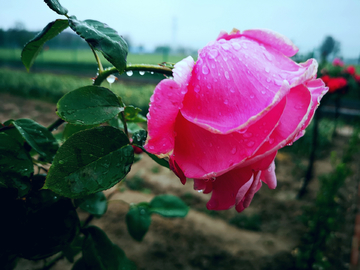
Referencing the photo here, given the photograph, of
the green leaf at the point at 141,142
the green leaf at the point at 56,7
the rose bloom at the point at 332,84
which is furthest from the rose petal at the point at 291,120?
the rose bloom at the point at 332,84

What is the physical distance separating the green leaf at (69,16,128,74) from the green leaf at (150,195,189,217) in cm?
44

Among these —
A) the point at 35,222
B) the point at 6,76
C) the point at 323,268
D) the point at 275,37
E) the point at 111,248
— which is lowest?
the point at 6,76

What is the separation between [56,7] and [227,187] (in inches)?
9.6

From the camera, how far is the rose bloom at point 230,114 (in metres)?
0.20

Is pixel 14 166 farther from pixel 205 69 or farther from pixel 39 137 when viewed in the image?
pixel 205 69

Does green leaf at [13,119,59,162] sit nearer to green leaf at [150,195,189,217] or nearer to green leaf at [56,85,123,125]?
green leaf at [56,85,123,125]

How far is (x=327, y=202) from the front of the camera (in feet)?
4.10

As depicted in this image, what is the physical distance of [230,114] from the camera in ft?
0.67

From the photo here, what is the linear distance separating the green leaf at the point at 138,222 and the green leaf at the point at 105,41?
0.38m

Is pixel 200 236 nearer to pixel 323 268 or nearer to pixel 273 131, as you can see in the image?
pixel 323 268

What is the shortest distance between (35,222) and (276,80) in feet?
1.01

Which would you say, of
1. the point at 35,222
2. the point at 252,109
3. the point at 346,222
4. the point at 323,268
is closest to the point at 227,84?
the point at 252,109

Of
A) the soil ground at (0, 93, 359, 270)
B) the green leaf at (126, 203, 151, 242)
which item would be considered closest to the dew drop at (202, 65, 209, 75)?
the green leaf at (126, 203, 151, 242)

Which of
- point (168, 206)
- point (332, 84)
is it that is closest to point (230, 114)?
point (168, 206)
